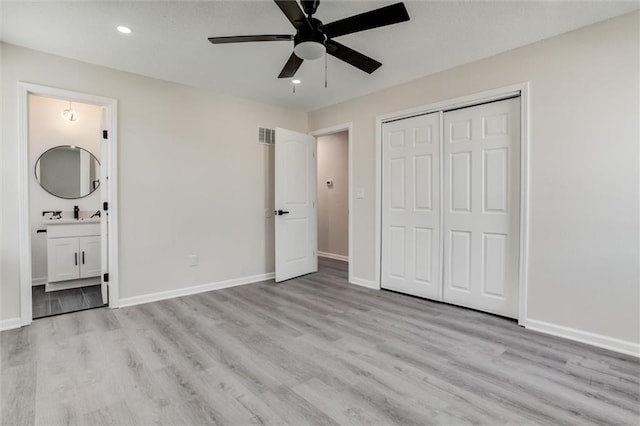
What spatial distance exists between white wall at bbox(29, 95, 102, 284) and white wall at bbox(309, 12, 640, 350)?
528 cm

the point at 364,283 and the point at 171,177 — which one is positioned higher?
the point at 171,177

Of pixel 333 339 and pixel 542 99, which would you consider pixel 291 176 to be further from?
pixel 542 99

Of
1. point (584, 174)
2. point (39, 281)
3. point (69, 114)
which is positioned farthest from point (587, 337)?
point (69, 114)

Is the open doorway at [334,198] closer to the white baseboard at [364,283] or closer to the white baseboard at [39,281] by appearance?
the white baseboard at [364,283]

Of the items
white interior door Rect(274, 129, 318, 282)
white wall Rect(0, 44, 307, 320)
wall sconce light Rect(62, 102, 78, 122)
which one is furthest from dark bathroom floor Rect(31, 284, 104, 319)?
wall sconce light Rect(62, 102, 78, 122)

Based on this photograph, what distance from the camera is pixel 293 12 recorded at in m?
1.86

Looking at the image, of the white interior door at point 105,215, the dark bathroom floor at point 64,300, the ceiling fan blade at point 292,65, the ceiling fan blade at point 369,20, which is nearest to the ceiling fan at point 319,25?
the ceiling fan blade at point 369,20

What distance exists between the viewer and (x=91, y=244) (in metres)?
4.29

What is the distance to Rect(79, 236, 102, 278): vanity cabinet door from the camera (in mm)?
4238

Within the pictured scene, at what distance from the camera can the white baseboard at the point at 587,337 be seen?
2373 millimetres

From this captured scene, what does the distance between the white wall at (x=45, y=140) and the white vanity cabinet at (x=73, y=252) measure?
50cm

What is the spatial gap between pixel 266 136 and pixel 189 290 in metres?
2.33

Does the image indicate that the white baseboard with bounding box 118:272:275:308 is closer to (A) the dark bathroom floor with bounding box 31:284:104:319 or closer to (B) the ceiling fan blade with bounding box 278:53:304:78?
(A) the dark bathroom floor with bounding box 31:284:104:319

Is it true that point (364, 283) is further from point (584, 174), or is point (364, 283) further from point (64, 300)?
point (64, 300)
